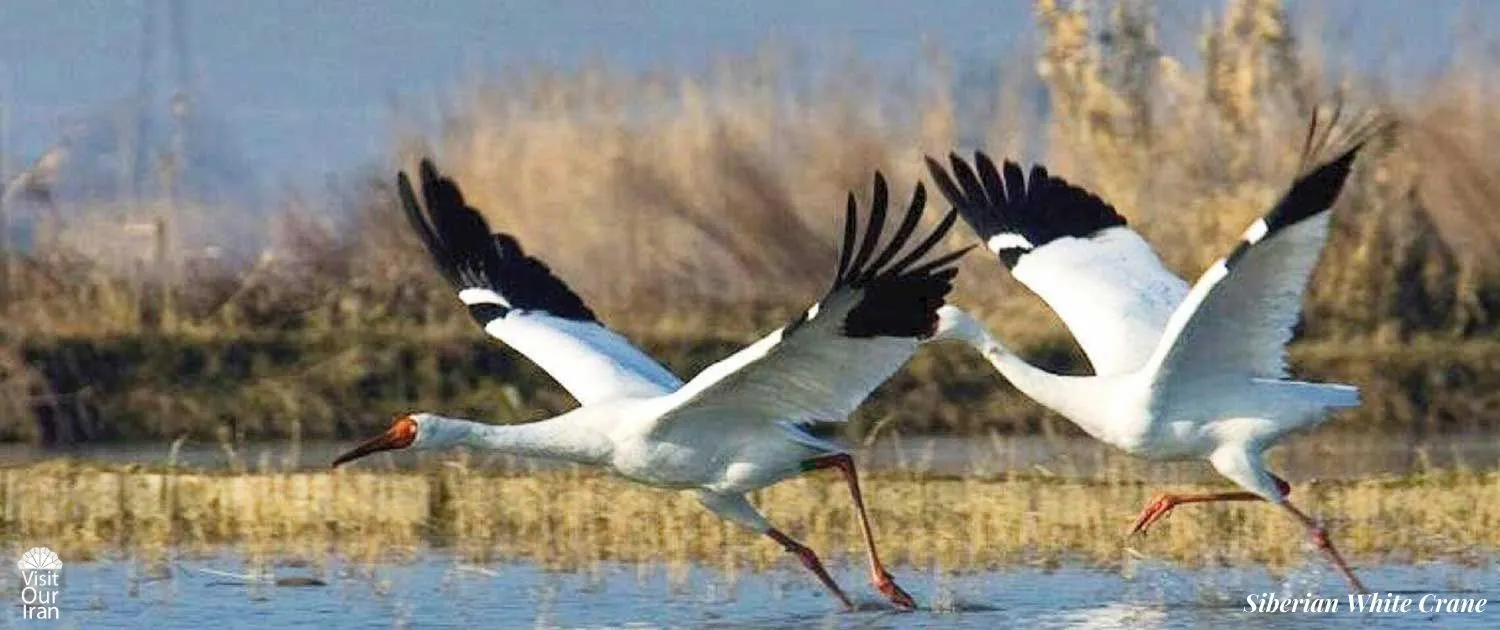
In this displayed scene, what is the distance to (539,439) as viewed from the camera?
12.9 metres

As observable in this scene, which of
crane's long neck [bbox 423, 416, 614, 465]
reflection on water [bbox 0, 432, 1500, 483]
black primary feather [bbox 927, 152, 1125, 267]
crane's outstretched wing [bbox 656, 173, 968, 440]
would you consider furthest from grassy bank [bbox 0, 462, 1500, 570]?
reflection on water [bbox 0, 432, 1500, 483]

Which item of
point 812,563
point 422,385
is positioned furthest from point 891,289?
point 422,385

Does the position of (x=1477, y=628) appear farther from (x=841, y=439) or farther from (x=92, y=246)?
(x=92, y=246)

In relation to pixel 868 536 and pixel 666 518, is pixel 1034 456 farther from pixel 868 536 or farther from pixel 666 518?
pixel 868 536

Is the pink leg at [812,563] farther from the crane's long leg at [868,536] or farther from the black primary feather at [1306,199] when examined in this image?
the black primary feather at [1306,199]

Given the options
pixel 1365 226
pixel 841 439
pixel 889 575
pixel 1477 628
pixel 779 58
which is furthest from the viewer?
pixel 779 58

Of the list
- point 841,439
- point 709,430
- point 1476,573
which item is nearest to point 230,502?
point 709,430

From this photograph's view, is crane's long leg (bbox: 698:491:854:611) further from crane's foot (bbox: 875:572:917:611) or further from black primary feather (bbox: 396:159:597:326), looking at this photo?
black primary feather (bbox: 396:159:597:326)

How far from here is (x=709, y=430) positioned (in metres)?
12.9

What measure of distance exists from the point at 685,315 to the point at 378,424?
2.67 meters

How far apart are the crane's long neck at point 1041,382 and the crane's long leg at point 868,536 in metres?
0.71

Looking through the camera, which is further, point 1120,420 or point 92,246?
point 92,246

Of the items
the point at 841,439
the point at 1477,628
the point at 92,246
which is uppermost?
the point at 92,246

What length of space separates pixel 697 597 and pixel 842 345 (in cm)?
116
